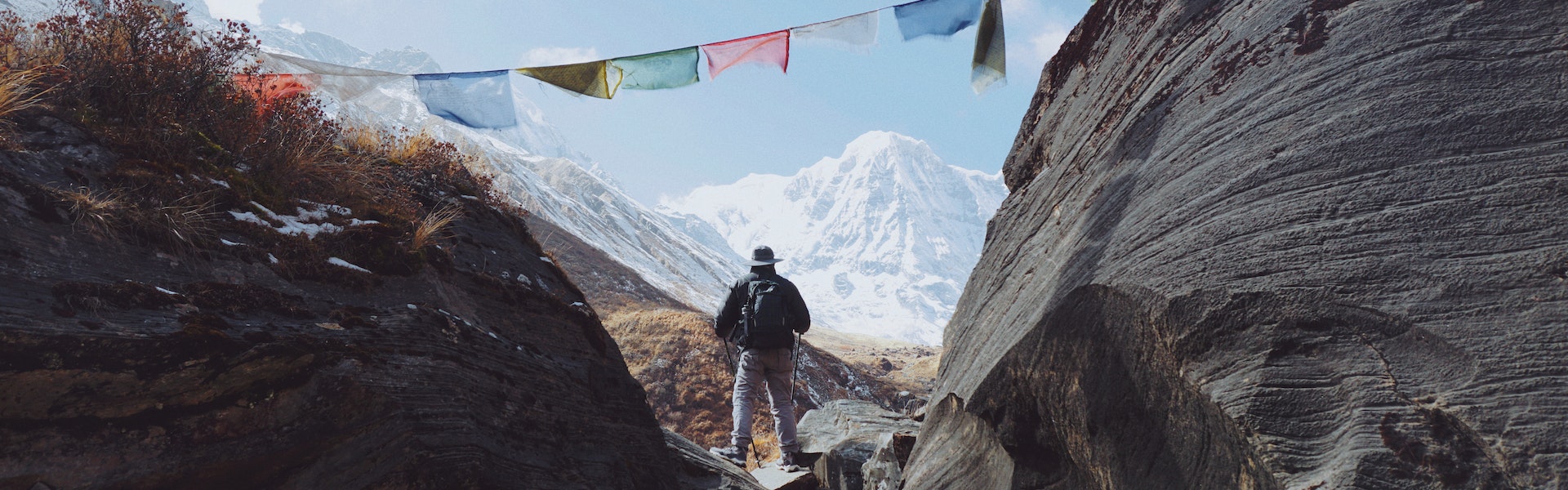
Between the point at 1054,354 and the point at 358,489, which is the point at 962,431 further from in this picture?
the point at 358,489

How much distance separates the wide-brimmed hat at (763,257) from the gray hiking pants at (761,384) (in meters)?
1.00

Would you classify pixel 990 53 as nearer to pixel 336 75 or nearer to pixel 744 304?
pixel 744 304

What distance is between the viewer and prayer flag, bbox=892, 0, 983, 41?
9.03 m

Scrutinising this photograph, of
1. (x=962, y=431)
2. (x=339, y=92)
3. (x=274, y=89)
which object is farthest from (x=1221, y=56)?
(x=339, y=92)

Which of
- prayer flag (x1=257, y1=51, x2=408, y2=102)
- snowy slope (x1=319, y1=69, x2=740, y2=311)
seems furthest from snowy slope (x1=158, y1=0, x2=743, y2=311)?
prayer flag (x1=257, y1=51, x2=408, y2=102)

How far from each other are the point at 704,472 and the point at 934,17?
5887mm

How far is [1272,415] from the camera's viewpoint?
294cm

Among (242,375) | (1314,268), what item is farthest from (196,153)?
(1314,268)

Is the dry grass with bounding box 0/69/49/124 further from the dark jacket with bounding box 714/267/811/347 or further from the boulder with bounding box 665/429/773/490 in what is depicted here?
the dark jacket with bounding box 714/267/811/347

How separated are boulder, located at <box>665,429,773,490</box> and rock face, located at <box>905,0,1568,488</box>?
3.26m

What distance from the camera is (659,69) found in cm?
1022

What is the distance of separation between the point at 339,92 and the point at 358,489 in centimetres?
767

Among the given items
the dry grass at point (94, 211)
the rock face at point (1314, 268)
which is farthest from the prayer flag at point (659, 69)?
the rock face at point (1314, 268)

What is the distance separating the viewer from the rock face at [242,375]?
3.38m
